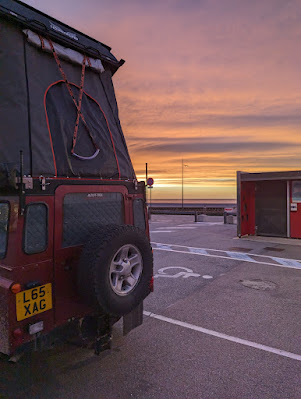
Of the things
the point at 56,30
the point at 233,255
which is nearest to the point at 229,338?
the point at 56,30

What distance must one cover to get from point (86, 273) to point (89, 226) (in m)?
0.69

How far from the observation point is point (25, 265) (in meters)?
3.12

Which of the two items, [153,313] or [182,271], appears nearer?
[153,313]

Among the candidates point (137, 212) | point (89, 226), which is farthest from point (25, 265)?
point (137, 212)

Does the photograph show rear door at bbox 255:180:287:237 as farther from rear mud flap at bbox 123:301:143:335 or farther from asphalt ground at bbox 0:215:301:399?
rear mud flap at bbox 123:301:143:335

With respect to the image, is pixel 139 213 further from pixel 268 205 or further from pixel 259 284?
pixel 268 205

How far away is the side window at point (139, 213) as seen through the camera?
4.53 m

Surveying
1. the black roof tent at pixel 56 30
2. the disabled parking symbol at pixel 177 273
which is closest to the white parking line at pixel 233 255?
the disabled parking symbol at pixel 177 273

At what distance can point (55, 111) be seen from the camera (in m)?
3.86

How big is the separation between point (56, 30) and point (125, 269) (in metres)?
3.30

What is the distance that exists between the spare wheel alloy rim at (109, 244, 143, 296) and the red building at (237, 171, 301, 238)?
447 inches

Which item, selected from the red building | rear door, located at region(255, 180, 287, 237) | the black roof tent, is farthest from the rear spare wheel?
rear door, located at region(255, 180, 287, 237)

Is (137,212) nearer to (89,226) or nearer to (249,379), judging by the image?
(89,226)

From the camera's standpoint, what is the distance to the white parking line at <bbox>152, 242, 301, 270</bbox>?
9375 millimetres
